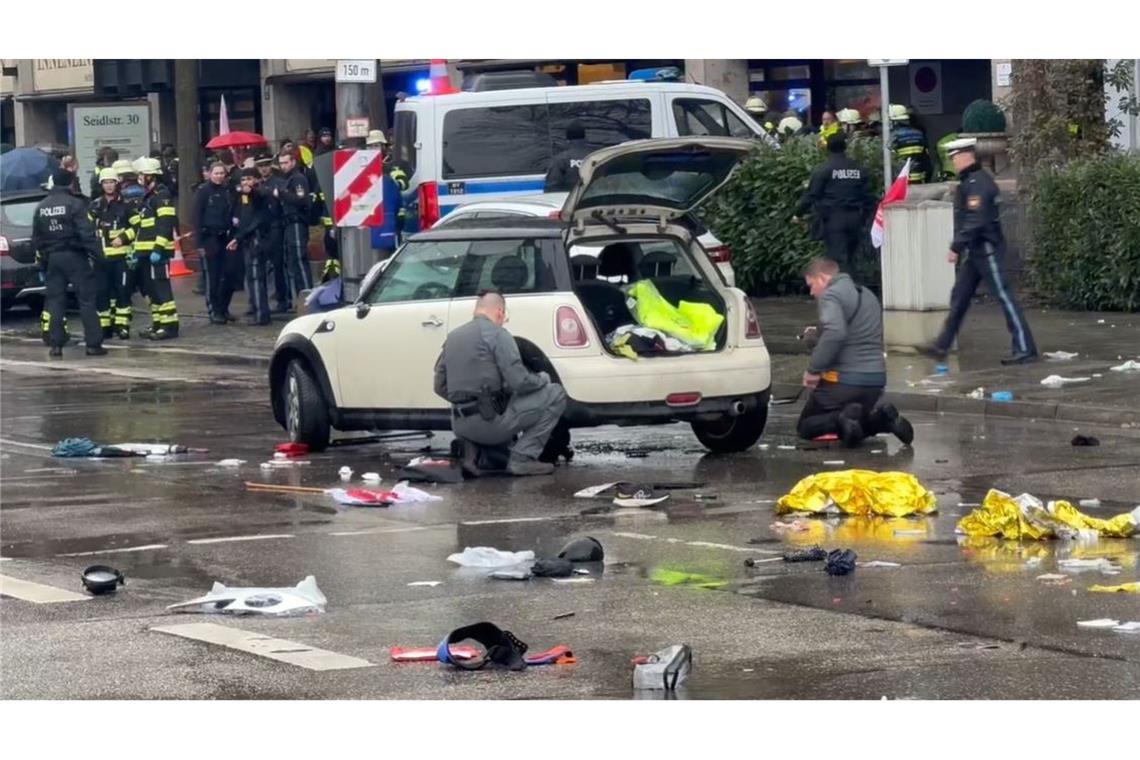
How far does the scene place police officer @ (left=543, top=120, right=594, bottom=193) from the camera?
2128cm

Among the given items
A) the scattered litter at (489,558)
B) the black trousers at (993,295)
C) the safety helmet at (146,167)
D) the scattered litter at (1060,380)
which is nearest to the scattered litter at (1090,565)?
the scattered litter at (489,558)

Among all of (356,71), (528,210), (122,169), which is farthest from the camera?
(122,169)

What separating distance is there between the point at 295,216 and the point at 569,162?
4.59 metres

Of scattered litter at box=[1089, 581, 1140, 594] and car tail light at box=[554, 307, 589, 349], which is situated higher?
car tail light at box=[554, 307, 589, 349]

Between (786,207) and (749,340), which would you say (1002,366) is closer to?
(749,340)

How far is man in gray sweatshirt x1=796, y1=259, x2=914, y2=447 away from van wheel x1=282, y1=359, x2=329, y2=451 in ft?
10.6

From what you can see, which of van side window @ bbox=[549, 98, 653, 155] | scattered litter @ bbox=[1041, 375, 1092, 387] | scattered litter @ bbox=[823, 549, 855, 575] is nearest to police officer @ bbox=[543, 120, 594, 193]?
van side window @ bbox=[549, 98, 653, 155]

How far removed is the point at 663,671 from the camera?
288 inches

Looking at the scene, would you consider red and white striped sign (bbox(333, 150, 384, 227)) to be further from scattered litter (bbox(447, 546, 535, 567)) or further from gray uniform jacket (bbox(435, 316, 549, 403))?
scattered litter (bbox(447, 546, 535, 567))

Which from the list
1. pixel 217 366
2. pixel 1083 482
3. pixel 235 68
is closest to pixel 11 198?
pixel 217 366

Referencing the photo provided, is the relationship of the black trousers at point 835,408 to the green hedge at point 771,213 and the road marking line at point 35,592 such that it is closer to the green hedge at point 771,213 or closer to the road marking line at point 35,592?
the road marking line at point 35,592

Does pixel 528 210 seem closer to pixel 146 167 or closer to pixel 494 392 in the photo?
pixel 494 392

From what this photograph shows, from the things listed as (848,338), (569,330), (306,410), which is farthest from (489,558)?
(306,410)

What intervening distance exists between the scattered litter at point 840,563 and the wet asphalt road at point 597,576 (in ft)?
0.23
